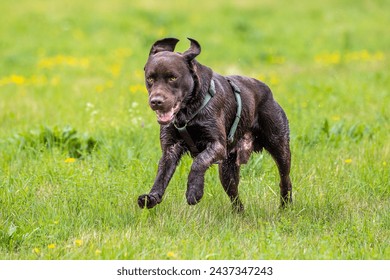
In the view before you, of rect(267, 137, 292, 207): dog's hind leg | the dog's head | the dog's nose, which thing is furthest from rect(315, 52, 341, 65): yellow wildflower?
the dog's nose

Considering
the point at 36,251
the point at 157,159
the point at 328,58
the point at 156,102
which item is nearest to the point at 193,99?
the point at 156,102

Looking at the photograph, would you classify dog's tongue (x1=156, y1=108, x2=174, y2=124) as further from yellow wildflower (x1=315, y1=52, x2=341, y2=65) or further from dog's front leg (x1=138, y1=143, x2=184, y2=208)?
yellow wildflower (x1=315, y1=52, x2=341, y2=65)

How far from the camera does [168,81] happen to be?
5.30 metres

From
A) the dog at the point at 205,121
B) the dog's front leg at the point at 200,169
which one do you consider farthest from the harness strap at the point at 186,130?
the dog's front leg at the point at 200,169

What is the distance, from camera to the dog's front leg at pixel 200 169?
5359mm

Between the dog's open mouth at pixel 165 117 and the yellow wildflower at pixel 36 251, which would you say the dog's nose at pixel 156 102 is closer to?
the dog's open mouth at pixel 165 117

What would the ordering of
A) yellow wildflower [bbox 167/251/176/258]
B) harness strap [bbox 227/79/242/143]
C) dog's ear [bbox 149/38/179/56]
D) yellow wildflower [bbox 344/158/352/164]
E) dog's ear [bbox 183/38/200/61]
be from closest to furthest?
1. yellow wildflower [bbox 167/251/176/258]
2. dog's ear [bbox 183/38/200/61]
3. dog's ear [bbox 149/38/179/56]
4. harness strap [bbox 227/79/242/143]
5. yellow wildflower [bbox 344/158/352/164]

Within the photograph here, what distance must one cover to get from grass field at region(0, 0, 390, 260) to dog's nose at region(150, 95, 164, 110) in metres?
0.99

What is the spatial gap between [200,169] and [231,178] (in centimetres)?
90

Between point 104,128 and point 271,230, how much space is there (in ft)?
10.8

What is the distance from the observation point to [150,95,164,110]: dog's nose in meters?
5.14

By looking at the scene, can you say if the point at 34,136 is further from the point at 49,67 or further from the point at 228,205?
the point at 49,67
